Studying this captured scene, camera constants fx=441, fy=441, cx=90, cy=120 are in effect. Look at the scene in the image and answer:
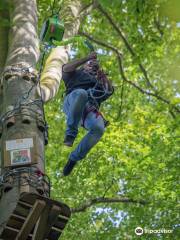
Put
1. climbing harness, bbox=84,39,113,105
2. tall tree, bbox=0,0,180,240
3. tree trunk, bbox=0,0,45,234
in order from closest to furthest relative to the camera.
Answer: tree trunk, bbox=0,0,45,234 → climbing harness, bbox=84,39,113,105 → tall tree, bbox=0,0,180,240

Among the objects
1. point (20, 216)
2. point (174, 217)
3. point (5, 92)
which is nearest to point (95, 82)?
point (5, 92)

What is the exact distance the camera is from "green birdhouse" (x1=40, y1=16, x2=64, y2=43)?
200 inches

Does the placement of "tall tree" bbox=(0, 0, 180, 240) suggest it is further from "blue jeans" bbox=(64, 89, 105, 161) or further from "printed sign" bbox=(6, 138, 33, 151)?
"printed sign" bbox=(6, 138, 33, 151)

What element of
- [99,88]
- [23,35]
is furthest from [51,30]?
[99,88]

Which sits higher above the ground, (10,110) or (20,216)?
(10,110)

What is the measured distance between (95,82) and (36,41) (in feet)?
2.61

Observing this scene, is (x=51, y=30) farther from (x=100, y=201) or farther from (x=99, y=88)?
(x=100, y=201)

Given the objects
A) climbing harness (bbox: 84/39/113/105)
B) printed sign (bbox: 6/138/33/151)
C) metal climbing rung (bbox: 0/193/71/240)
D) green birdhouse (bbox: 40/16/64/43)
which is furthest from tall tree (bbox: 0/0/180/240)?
metal climbing rung (bbox: 0/193/71/240)

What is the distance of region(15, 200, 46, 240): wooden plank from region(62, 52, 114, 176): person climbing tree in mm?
1923

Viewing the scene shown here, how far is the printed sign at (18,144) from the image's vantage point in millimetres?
3426

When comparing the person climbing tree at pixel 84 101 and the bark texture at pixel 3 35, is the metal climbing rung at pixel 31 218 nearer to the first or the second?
the person climbing tree at pixel 84 101

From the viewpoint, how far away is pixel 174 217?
340 inches

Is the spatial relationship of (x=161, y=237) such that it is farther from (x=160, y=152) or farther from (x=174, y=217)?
(x=160, y=152)

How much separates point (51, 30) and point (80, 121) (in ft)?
3.76
